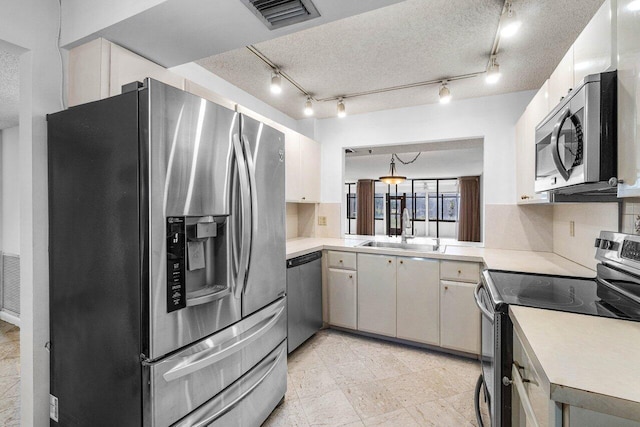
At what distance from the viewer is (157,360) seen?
109 centimetres

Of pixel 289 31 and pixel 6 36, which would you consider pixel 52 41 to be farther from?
pixel 289 31

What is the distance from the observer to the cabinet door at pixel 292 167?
293 centimetres

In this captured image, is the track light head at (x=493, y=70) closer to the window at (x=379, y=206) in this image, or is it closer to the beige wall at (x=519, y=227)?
the beige wall at (x=519, y=227)

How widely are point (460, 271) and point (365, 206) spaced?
26.6ft

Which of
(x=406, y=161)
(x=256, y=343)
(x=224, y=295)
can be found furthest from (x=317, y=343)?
(x=406, y=161)

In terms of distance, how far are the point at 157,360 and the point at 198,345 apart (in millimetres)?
182

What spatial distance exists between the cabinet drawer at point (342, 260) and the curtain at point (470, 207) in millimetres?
7718

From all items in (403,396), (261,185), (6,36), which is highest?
(6,36)

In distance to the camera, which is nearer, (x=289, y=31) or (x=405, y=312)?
(x=289, y=31)

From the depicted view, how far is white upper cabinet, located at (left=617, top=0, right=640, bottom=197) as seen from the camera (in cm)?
87

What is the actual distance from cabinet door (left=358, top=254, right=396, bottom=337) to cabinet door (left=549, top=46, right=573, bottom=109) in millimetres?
1684

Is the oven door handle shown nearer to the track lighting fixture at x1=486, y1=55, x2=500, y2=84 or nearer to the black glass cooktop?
the black glass cooktop

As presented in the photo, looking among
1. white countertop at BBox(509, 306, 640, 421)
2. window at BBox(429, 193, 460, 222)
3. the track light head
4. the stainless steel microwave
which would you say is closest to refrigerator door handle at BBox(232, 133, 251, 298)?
white countertop at BBox(509, 306, 640, 421)

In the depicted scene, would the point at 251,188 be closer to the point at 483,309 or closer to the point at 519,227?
the point at 483,309
